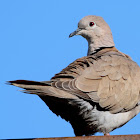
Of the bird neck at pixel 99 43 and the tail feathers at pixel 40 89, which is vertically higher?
the bird neck at pixel 99 43

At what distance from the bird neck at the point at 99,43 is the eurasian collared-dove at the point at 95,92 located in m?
Answer: 0.71

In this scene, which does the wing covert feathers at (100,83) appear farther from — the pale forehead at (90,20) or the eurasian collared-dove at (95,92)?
the pale forehead at (90,20)

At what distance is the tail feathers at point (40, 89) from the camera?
13.2ft

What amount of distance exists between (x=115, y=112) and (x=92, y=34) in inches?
76.2

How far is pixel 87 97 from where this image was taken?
4.64 metres

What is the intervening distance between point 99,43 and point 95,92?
181cm

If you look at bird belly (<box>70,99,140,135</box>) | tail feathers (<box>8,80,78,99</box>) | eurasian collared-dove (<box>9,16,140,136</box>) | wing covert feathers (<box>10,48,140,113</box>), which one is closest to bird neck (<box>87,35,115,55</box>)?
eurasian collared-dove (<box>9,16,140,136</box>)

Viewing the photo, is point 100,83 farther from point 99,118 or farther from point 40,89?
point 40,89

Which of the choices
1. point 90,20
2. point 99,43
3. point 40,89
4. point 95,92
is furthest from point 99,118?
point 90,20

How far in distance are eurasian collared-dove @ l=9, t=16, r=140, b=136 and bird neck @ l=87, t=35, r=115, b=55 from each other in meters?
0.71

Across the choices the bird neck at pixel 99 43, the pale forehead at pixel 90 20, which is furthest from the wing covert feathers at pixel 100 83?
the pale forehead at pixel 90 20

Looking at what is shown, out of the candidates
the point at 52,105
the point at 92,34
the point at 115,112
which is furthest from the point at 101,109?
the point at 92,34

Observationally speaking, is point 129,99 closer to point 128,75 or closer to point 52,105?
point 128,75

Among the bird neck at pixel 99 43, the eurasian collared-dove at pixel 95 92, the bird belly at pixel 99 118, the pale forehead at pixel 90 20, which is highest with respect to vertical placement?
the pale forehead at pixel 90 20
